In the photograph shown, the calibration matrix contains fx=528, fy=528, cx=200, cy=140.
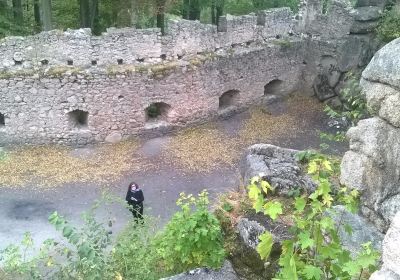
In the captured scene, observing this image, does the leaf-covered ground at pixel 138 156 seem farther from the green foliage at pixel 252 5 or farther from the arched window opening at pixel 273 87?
the green foliage at pixel 252 5

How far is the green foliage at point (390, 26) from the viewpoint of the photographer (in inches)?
554

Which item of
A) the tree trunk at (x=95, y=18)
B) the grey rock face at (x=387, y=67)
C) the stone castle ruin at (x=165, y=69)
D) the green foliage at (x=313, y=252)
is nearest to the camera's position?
the green foliage at (x=313, y=252)

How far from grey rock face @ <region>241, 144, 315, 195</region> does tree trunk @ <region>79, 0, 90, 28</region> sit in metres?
10.4

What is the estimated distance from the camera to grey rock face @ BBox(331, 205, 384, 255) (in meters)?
5.01

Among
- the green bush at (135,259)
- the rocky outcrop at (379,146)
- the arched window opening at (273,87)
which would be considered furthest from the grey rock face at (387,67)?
the arched window opening at (273,87)

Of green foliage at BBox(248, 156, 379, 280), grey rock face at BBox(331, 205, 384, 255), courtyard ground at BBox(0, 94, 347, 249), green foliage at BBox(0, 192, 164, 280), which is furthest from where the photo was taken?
courtyard ground at BBox(0, 94, 347, 249)

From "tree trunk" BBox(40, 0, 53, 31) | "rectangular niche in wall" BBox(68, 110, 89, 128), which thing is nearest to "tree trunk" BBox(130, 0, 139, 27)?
"tree trunk" BBox(40, 0, 53, 31)

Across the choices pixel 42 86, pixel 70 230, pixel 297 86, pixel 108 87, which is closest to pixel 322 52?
pixel 297 86

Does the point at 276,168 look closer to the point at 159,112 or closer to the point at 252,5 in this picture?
the point at 159,112

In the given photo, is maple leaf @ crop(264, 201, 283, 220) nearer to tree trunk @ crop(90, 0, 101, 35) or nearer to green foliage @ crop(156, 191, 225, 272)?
green foliage @ crop(156, 191, 225, 272)

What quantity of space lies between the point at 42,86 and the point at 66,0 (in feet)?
24.6

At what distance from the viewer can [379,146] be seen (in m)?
5.27

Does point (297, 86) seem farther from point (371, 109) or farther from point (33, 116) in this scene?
point (371, 109)

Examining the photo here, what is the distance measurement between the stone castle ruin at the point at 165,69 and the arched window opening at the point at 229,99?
0.09 feet
